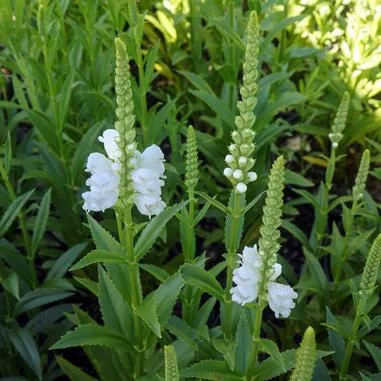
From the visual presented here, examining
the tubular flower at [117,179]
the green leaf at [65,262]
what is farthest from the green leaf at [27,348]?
the tubular flower at [117,179]

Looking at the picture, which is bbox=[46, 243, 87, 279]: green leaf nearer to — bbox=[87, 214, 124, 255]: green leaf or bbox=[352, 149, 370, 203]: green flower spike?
bbox=[87, 214, 124, 255]: green leaf

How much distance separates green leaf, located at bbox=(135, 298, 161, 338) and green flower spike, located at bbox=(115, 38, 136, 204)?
0.45 m

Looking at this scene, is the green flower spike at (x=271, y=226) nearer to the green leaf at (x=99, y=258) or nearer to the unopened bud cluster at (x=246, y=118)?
the unopened bud cluster at (x=246, y=118)

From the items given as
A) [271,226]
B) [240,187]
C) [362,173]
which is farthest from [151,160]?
[362,173]

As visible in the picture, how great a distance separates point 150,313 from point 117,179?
537 mm

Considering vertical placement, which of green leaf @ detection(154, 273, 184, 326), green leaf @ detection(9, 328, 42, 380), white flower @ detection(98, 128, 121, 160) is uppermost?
white flower @ detection(98, 128, 121, 160)

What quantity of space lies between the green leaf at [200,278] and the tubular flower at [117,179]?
40 centimetres

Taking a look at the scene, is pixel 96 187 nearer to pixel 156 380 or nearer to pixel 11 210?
pixel 156 380

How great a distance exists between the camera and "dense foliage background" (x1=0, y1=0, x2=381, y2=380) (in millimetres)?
3072

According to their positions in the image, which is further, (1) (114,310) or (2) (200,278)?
(1) (114,310)

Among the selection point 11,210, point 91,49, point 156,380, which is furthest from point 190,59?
point 156,380

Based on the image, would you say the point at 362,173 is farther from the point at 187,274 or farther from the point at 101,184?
the point at 101,184

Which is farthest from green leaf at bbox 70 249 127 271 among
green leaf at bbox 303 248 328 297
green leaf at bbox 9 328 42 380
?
green leaf at bbox 303 248 328 297

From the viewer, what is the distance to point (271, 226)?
65.6 inches
